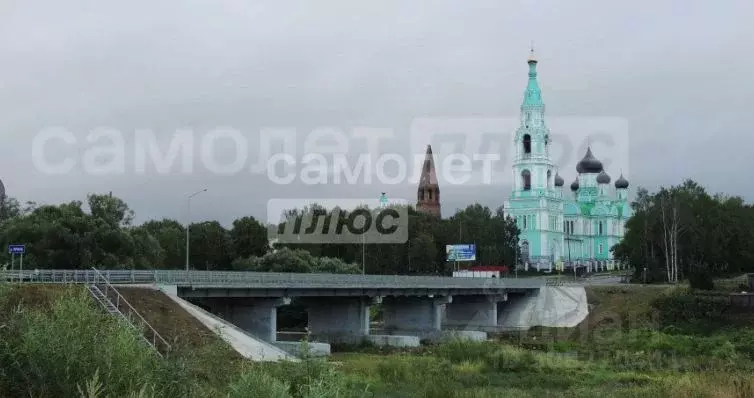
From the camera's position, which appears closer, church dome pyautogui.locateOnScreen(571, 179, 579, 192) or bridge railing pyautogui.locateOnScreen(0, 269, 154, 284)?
bridge railing pyautogui.locateOnScreen(0, 269, 154, 284)

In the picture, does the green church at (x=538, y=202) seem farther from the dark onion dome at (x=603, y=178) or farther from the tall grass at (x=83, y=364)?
the tall grass at (x=83, y=364)

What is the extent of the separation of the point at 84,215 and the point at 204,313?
2980cm

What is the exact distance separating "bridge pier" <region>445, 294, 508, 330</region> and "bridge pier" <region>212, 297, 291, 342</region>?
3919 cm

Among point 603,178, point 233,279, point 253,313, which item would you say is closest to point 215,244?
point 253,313

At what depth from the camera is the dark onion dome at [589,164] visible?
18238 cm

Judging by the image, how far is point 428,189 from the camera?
190 meters

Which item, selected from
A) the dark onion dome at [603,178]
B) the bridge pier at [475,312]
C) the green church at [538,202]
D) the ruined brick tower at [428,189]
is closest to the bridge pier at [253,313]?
the bridge pier at [475,312]

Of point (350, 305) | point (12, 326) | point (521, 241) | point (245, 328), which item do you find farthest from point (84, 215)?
point (521, 241)

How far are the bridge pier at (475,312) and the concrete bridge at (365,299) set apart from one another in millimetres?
124

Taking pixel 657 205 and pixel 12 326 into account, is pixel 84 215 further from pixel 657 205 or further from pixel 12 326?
pixel 657 205

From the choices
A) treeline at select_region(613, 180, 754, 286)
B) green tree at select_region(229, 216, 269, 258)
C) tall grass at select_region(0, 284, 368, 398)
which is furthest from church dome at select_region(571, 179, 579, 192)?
tall grass at select_region(0, 284, 368, 398)

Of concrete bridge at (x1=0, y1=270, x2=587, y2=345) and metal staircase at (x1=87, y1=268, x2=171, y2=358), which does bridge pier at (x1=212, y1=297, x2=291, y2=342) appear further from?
metal staircase at (x1=87, y1=268, x2=171, y2=358)

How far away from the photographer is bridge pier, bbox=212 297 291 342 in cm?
6172

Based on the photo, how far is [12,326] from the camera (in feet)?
64.5
